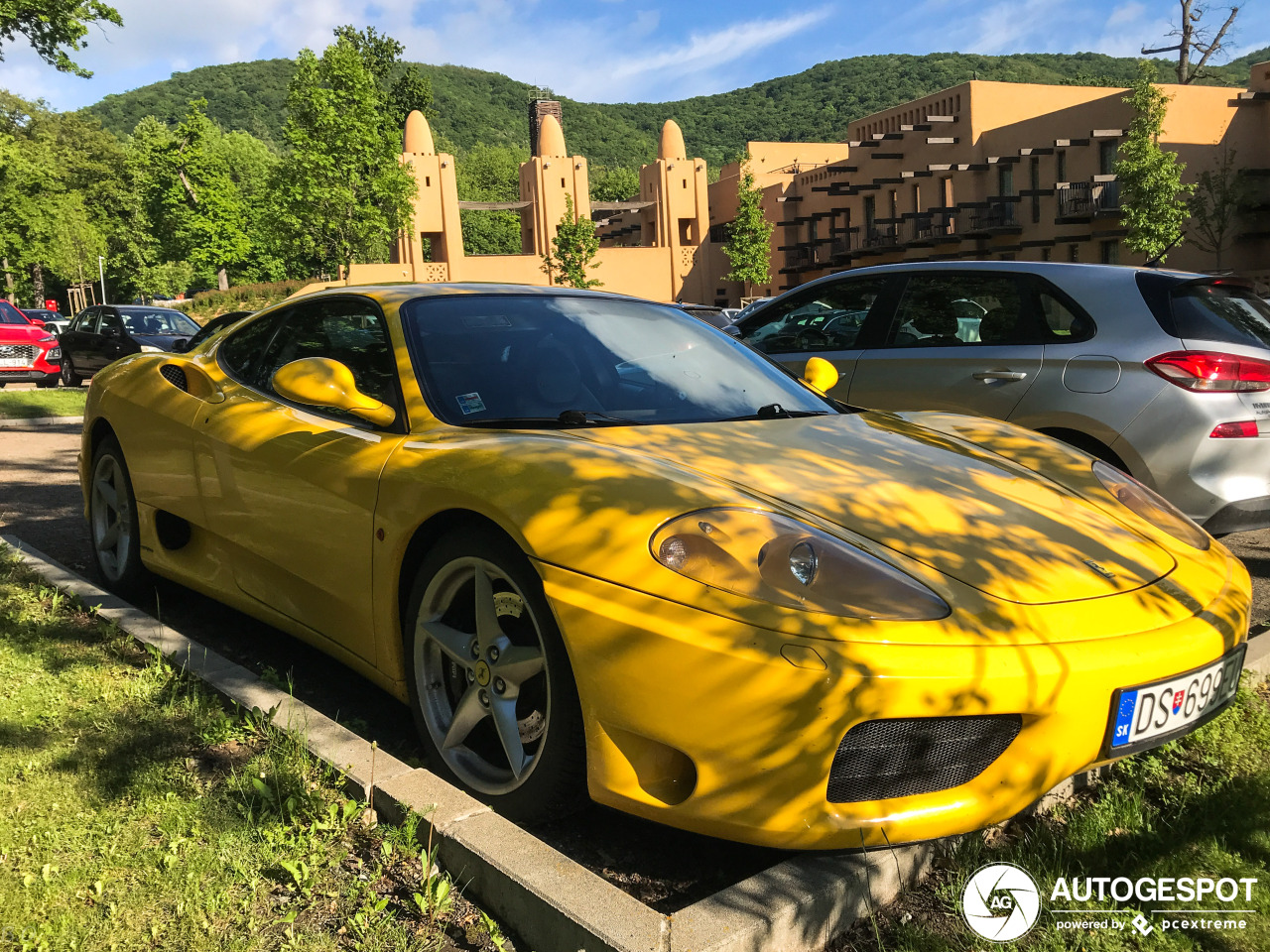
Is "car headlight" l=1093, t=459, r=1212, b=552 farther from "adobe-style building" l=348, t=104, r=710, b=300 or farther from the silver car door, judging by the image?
"adobe-style building" l=348, t=104, r=710, b=300

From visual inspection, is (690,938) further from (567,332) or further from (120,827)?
(567,332)

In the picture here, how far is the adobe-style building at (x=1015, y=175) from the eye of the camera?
33656 millimetres

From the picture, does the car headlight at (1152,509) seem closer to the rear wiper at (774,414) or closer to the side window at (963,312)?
the rear wiper at (774,414)

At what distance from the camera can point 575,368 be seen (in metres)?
3.41

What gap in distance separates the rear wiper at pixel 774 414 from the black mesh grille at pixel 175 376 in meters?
2.30

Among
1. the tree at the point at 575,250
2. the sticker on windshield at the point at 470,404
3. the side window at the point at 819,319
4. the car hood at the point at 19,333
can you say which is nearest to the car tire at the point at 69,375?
the car hood at the point at 19,333

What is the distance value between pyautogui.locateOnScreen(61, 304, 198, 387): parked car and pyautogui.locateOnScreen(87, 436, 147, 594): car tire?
15058 mm

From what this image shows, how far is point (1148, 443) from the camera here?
464 centimetres

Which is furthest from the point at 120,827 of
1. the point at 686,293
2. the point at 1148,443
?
the point at 686,293

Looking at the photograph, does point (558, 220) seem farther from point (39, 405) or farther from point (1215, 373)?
point (1215, 373)

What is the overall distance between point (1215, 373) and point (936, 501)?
8.73ft

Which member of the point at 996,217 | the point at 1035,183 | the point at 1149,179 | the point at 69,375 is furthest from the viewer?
the point at 996,217

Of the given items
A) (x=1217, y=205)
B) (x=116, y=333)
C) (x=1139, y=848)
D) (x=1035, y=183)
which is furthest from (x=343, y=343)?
(x=1035, y=183)

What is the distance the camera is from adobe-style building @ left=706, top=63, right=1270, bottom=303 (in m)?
33.7
